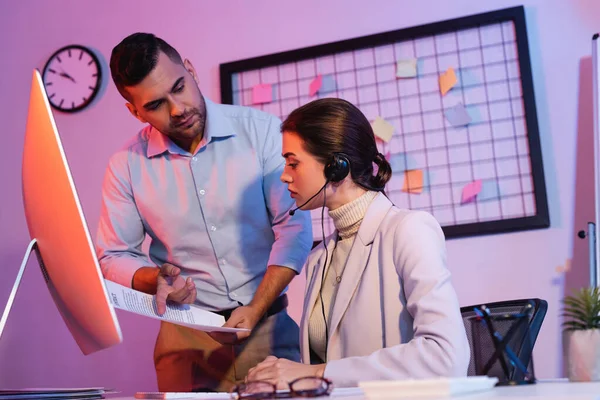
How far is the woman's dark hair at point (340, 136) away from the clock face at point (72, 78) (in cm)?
168

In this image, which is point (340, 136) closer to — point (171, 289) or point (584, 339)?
point (171, 289)

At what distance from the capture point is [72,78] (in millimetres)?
3174

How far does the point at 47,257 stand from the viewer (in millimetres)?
1336

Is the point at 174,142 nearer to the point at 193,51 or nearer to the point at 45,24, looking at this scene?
the point at 193,51

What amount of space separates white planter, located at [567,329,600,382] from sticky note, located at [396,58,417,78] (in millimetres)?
1694

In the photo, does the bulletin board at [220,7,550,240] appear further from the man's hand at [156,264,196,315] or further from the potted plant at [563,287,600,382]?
the potted plant at [563,287,600,382]

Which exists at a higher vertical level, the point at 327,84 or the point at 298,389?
the point at 327,84

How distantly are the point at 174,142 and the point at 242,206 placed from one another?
0.92 ft

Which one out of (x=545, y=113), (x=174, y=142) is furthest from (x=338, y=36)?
(x=174, y=142)

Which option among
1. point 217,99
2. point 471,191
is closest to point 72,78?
point 217,99

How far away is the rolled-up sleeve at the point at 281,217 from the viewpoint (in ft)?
6.35

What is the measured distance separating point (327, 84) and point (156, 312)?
152 cm

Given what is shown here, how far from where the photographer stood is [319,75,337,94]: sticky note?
9.32 ft

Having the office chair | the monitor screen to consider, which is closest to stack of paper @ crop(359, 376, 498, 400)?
the office chair
